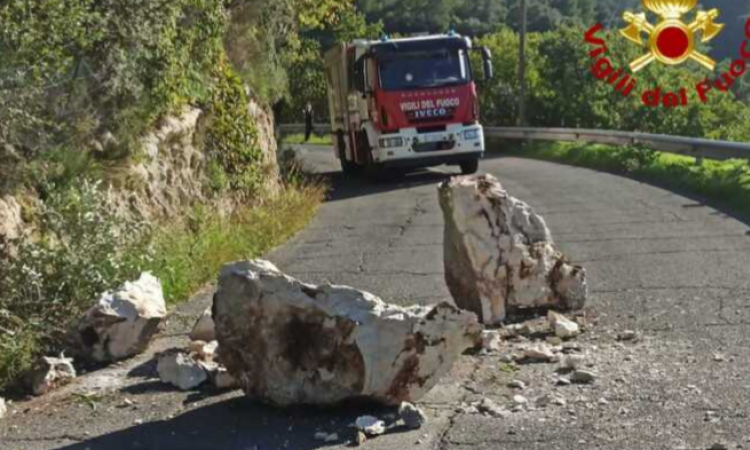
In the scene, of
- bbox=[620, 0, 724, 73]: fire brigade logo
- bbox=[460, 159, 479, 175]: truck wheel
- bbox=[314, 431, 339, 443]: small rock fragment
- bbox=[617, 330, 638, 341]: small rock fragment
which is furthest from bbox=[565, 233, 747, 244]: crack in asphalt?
bbox=[620, 0, 724, 73]: fire brigade logo

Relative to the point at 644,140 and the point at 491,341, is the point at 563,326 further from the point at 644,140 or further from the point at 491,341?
the point at 644,140

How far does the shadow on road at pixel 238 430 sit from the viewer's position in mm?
6121

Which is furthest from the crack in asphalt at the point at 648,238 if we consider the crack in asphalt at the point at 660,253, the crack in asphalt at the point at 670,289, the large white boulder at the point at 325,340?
the large white boulder at the point at 325,340

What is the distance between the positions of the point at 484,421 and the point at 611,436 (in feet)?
2.43

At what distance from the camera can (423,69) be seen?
81.3ft

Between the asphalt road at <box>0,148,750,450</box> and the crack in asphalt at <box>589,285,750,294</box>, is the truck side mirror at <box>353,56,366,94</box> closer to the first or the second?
the asphalt road at <box>0,148,750,450</box>

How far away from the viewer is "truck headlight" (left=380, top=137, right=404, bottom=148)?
2462 centimetres

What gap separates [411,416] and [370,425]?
0.25m

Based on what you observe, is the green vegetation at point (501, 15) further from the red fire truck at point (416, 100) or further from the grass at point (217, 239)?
the grass at point (217, 239)

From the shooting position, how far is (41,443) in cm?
631

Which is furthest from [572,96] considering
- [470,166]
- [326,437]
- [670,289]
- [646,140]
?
[326,437]

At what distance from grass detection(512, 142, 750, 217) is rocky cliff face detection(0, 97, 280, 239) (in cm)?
694

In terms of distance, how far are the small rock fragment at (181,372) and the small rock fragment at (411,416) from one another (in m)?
1.54

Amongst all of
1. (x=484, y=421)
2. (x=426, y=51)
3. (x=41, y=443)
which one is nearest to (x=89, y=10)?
(x=41, y=443)
